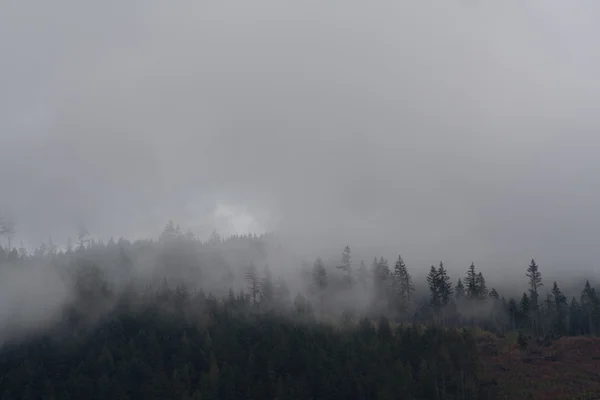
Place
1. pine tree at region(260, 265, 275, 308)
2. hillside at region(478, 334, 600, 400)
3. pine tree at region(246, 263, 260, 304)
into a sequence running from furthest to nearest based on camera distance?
pine tree at region(246, 263, 260, 304) < pine tree at region(260, 265, 275, 308) < hillside at region(478, 334, 600, 400)

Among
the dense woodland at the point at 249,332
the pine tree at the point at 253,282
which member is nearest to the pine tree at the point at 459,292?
the dense woodland at the point at 249,332

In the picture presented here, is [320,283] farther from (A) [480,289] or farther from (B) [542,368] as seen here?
(B) [542,368]

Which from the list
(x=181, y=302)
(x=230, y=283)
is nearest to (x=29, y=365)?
(x=181, y=302)

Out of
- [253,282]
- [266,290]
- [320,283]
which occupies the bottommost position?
[266,290]

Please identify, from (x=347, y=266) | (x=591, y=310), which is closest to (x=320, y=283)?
(x=347, y=266)

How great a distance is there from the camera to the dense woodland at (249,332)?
3863 inches

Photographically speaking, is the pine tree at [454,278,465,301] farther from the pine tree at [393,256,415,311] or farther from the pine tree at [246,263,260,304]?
the pine tree at [246,263,260,304]

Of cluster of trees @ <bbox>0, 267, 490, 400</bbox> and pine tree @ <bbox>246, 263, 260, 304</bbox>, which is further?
pine tree @ <bbox>246, 263, 260, 304</bbox>

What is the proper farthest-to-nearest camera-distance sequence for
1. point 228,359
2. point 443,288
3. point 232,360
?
point 443,288
point 228,359
point 232,360

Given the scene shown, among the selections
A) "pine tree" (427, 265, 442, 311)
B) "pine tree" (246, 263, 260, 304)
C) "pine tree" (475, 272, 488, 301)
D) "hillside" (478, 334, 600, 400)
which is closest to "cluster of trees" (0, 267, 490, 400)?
"hillside" (478, 334, 600, 400)

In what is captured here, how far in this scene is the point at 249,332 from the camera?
116 m

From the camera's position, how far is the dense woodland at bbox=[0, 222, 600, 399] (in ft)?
322

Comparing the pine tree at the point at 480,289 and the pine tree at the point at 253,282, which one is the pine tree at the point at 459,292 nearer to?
the pine tree at the point at 480,289

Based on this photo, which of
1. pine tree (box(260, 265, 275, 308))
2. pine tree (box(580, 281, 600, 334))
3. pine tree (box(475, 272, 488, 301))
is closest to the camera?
pine tree (box(260, 265, 275, 308))
